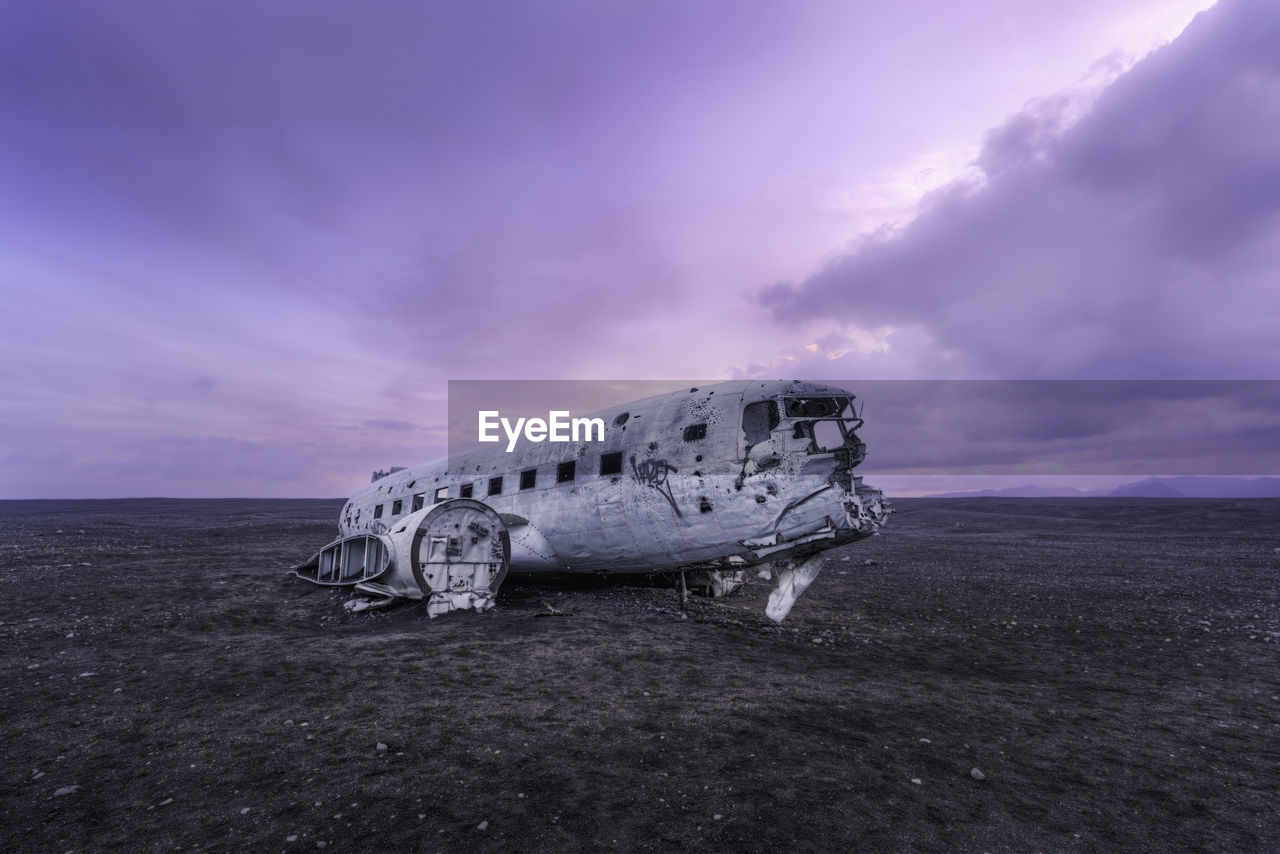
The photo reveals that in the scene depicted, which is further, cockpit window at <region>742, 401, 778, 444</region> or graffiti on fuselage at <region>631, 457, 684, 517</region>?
graffiti on fuselage at <region>631, 457, 684, 517</region>

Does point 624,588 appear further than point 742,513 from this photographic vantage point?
Yes

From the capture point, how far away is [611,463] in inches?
528

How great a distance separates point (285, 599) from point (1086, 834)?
1821 centimetres

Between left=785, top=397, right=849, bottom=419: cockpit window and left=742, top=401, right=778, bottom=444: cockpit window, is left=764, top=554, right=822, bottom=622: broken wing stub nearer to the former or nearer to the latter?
left=742, top=401, right=778, bottom=444: cockpit window

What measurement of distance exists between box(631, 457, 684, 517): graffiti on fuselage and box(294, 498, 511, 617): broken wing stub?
4.02 m

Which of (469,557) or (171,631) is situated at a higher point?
(469,557)

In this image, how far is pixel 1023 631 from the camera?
1240cm

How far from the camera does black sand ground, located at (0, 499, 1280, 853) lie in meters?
4.72

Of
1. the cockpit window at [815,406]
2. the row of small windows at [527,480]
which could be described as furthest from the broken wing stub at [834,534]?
the row of small windows at [527,480]

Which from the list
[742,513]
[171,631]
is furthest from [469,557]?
[742,513]

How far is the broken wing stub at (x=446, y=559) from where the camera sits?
1317 cm

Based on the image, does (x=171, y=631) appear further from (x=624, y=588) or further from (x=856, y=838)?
(x=856, y=838)

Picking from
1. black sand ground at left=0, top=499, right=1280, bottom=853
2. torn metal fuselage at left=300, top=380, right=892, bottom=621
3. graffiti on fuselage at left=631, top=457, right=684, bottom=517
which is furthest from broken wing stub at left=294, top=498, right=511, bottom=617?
graffiti on fuselage at left=631, top=457, right=684, bottom=517

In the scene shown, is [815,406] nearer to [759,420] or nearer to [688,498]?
[759,420]
